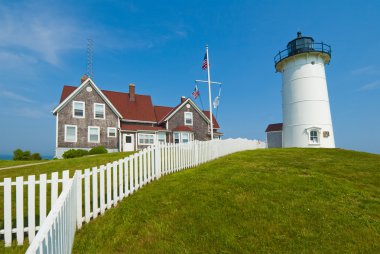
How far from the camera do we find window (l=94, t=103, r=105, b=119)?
28625 mm

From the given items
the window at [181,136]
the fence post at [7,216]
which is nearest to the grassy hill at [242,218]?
the fence post at [7,216]

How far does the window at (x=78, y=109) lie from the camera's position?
2750 centimetres

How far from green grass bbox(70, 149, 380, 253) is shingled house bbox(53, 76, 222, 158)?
22253 mm

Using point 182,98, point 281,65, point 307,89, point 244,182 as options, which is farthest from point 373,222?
point 182,98

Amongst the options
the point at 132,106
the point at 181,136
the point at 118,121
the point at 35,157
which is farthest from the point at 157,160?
the point at 132,106

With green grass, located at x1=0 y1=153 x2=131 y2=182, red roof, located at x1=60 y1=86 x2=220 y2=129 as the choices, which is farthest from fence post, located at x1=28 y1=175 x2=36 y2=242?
red roof, located at x1=60 y1=86 x2=220 y2=129

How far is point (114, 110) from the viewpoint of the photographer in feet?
96.6

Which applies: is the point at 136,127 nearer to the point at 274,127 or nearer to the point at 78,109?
the point at 78,109

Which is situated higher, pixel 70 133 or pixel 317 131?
pixel 70 133

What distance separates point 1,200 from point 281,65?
94.4 feet

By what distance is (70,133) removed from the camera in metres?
27.0

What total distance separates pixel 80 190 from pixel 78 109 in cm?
2442

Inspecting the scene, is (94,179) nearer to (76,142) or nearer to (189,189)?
(189,189)

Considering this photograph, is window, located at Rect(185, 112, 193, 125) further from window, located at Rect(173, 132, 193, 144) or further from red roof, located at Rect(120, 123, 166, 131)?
red roof, located at Rect(120, 123, 166, 131)
